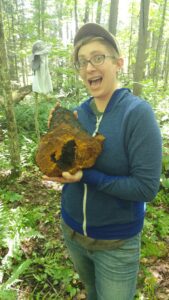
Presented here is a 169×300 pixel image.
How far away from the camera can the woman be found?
1.59m

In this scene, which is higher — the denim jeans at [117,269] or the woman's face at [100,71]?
the woman's face at [100,71]

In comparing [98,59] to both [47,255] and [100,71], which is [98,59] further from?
[47,255]

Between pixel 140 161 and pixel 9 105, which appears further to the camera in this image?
pixel 9 105

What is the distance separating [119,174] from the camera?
1.74 meters

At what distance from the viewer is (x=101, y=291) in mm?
1985

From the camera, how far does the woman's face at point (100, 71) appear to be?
1808mm

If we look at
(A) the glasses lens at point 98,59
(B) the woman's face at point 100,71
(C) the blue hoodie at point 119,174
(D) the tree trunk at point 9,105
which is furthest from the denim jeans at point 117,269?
(D) the tree trunk at point 9,105

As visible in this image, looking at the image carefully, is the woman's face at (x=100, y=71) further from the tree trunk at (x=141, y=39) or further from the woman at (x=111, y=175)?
the tree trunk at (x=141, y=39)

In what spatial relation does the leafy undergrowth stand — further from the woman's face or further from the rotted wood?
the woman's face

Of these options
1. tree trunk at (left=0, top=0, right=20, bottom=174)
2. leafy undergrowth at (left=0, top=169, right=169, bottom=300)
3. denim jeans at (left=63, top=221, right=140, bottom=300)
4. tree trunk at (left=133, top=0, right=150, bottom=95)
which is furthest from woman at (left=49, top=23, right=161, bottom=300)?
tree trunk at (left=133, top=0, right=150, bottom=95)

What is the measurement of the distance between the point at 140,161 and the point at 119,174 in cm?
22

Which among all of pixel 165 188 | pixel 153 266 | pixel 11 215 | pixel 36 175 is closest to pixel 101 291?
pixel 153 266

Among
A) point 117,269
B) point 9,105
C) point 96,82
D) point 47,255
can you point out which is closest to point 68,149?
point 96,82

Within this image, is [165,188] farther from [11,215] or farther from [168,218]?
[11,215]
